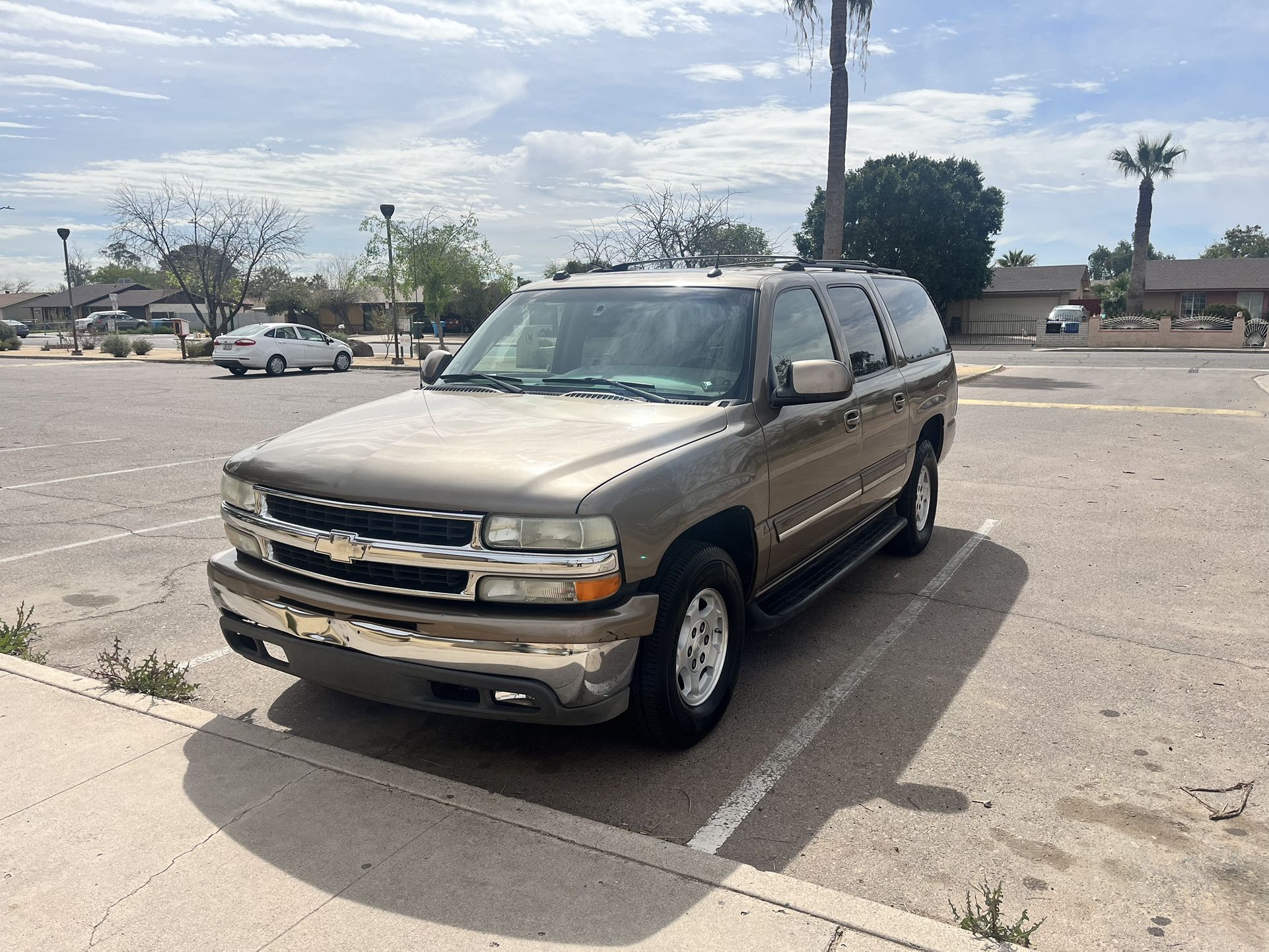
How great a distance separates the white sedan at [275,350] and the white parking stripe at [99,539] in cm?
2075

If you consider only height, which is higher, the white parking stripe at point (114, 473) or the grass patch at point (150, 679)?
the grass patch at point (150, 679)

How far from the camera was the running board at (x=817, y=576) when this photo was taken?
4.43 meters

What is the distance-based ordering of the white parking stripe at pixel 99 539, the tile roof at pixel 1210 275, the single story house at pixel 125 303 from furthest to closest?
1. the single story house at pixel 125 303
2. the tile roof at pixel 1210 275
3. the white parking stripe at pixel 99 539

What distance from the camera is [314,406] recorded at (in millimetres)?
17875

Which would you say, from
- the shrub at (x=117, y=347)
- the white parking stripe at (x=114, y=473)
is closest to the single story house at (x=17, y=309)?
the shrub at (x=117, y=347)

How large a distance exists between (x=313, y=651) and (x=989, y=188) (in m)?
52.9

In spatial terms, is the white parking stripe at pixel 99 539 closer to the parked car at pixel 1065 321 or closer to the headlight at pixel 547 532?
the headlight at pixel 547 532

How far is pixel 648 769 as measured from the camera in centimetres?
387

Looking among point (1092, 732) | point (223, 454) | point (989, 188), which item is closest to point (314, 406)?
point (223, 454)

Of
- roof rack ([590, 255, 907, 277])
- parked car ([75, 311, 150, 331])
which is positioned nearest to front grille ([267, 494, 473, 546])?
roof rack ([590, 255, 907, 277])

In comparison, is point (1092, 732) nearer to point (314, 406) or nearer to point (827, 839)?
point (827, 839)

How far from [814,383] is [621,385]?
2.86 ft

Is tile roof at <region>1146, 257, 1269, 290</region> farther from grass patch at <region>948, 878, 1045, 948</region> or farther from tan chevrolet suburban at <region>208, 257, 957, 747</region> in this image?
grass patch at <region>948, 878, 1045, 948</region>

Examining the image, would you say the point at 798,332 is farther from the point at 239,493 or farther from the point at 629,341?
the point at 239,493
